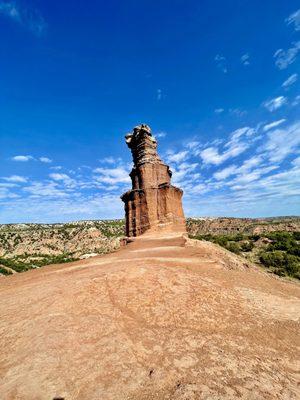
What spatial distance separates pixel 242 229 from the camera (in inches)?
3561

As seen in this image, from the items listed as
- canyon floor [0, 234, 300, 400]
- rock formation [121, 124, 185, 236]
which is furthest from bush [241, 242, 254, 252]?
canyon floor [0, 234, 300, 400]

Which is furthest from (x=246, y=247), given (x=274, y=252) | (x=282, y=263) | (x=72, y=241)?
(x=72, y=241)

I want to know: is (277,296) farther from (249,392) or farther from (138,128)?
(138,128)

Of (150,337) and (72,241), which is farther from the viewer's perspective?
(72,241)

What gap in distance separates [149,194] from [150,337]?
17920mm

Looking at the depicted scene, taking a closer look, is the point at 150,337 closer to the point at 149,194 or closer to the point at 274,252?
the point at 149,194

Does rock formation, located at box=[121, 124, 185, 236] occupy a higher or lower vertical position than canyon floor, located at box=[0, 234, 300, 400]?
higher

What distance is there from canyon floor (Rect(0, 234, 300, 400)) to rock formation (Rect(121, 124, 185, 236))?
12.2m

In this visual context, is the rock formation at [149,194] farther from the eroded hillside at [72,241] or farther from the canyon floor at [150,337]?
the eroded hillside at [72,241]

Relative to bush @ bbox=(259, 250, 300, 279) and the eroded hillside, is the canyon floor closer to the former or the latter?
bush @ bbox=(259, 250, 300, 279)

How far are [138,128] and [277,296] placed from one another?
783 inches

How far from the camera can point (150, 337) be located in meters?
7.27

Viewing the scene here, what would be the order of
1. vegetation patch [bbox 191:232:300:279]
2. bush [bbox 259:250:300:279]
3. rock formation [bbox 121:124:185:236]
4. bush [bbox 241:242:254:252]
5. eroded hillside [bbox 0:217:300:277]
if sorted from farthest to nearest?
1. eroded hillside [bbox 0:217:300:277]
2. bush [bbox 241:242:254:252]
3. vegetation patch [bbox 191:232:300:279]
4. bush [bbox 259:250:300:279]
5. rock formation [bbox 121:124:185:236]

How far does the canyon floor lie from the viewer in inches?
214
